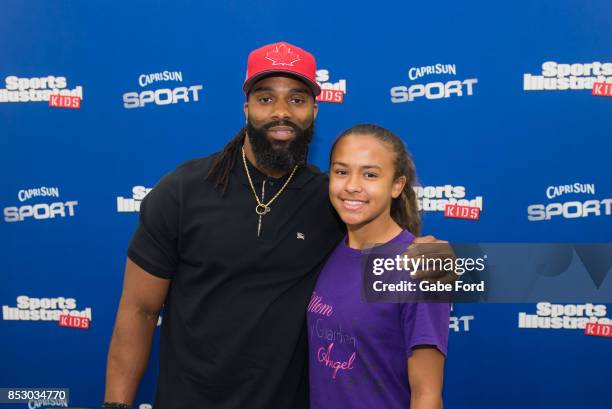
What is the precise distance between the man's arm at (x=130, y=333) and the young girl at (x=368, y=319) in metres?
0.42

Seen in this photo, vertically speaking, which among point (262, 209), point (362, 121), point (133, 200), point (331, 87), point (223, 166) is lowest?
point (262, 209)

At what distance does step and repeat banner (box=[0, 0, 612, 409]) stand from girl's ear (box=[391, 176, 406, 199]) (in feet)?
3.09

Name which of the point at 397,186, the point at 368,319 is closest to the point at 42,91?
the point at 397,186

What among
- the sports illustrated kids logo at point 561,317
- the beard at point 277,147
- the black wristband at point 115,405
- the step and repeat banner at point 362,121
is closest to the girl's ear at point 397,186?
the beard at point 277,147

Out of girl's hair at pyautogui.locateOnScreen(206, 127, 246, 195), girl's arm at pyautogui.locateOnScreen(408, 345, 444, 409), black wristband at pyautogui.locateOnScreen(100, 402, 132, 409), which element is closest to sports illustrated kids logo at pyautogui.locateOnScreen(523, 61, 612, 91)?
girl's hair at pyautogui.locateOnScreen(206, 127, 246, 195)

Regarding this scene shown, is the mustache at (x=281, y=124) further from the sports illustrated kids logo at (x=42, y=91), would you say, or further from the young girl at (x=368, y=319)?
the sports illustrated kids logo at (x=42, y=91)

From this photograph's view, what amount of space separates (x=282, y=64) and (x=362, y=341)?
64cm

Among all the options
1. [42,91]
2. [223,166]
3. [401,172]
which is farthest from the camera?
[42,91]

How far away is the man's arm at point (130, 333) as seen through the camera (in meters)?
1.27

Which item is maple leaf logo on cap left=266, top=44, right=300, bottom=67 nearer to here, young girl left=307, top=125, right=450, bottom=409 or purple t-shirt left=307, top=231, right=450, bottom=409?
young girl left=307, top=125, right=450, bottom=409

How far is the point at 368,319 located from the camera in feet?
3.30

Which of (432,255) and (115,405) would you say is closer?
(432,255)

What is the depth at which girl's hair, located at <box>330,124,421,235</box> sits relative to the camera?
1.12 metres

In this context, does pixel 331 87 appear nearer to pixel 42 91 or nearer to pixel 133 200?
pixel 133 200
